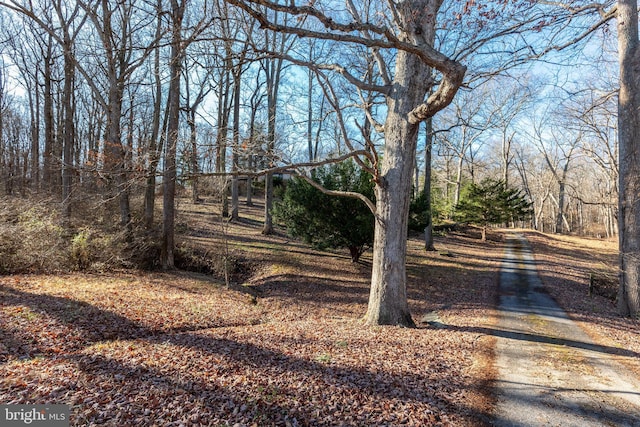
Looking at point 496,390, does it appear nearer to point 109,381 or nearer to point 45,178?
point 109,381

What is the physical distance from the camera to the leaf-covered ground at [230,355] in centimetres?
311

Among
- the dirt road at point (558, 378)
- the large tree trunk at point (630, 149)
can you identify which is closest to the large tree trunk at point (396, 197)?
the dirt road at point (558, 378)

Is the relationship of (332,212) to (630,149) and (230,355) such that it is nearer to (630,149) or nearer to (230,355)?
(230,355)

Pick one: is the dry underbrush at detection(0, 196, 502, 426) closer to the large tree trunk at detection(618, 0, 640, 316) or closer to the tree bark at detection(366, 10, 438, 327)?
the tree bark at detection(366, 10, 438, 327)

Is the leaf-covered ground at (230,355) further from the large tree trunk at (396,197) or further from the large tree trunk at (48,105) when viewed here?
the large tree trunk at (48,105)

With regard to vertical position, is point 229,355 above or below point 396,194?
below

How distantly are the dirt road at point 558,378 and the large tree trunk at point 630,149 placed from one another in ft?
6.38

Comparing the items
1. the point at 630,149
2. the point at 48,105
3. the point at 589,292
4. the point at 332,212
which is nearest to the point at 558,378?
the point at 630,149

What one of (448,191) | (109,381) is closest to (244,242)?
(109,381)

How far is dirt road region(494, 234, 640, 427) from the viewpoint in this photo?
3.41m
